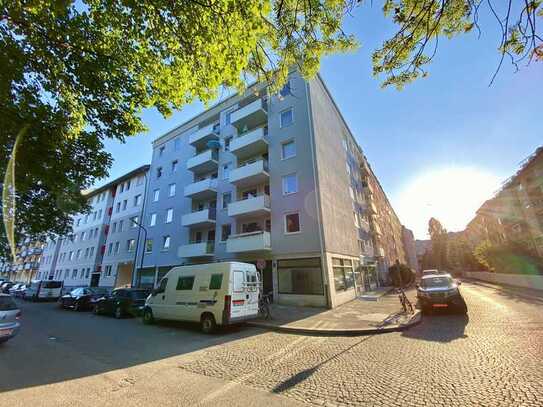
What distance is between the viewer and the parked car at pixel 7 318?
6895 mm

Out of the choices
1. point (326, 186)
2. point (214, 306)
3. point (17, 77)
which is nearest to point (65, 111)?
point (17, 77)

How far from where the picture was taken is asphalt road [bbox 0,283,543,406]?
13.2 ft

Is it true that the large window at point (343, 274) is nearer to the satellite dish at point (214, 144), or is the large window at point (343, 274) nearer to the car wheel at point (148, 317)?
the car wheel at point (148, 317)

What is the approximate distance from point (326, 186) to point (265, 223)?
5.44 metres

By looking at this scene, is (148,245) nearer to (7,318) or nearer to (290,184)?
(290,184)

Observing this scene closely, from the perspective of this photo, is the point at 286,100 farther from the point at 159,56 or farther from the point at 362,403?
the point at 362,403

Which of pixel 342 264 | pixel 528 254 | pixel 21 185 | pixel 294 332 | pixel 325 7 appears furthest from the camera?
pixel 528 254

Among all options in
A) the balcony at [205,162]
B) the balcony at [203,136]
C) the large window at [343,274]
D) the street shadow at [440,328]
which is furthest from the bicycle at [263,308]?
the balcony at [203,136]

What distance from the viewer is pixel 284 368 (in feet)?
17.9

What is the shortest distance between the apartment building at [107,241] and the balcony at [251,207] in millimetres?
14108

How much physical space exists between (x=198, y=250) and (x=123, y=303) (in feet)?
23.4

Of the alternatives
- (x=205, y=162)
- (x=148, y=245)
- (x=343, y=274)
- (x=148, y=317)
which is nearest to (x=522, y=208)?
(x=343, y=274)

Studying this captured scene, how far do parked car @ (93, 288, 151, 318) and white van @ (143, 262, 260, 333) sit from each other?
106 inches

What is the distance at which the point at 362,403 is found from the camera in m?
3.80
